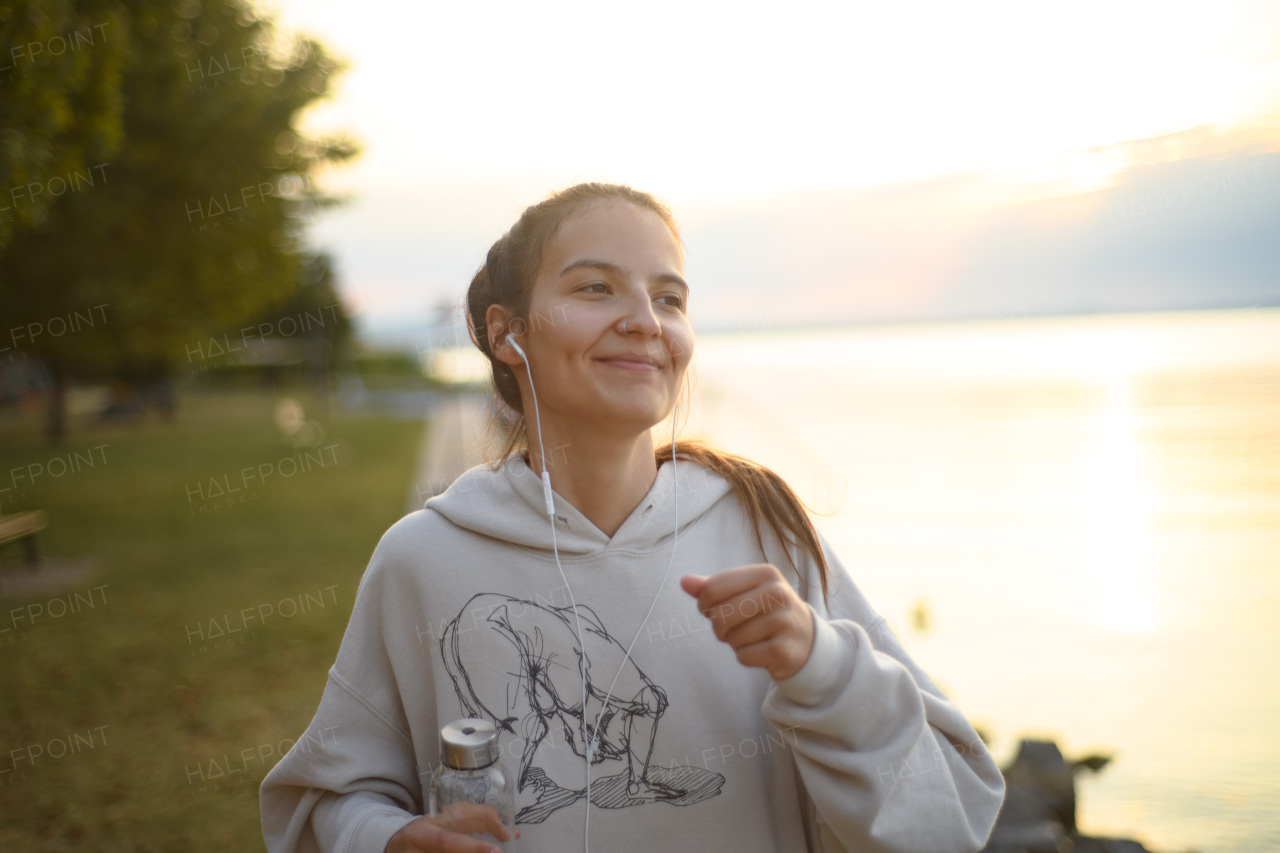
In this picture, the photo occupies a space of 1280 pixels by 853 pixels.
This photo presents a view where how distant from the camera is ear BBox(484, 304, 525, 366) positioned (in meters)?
A: 2.13

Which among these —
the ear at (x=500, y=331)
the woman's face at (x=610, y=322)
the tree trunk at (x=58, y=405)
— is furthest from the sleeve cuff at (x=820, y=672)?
the tree trunk at (x=58, y=405)

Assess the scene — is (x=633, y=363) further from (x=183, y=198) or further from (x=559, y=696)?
(x=183, y=198)

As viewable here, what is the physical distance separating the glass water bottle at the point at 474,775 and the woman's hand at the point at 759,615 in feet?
1.45

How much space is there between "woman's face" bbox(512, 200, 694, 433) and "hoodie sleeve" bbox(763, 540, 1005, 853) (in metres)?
0.63

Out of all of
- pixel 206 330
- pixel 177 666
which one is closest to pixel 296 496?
pixel 206 330

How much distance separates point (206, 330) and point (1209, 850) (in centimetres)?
1437

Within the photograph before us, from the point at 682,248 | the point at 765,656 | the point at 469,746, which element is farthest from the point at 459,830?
the point at 682,248

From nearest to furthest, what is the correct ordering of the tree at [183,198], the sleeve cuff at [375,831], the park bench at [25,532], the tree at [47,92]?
the sleeve cuff at [375,831]
the tree at [47,92]
the park bench at [25,532]
the tree at [183,198]

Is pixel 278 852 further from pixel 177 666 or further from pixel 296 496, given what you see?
pixel 296 496

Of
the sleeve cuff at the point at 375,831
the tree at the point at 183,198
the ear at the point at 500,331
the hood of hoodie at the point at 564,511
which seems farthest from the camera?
the tree at the point at 183,198

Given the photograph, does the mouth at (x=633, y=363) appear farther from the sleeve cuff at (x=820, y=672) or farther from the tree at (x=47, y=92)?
the tree at (x=47, y=92)

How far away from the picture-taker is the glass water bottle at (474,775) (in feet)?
5.03

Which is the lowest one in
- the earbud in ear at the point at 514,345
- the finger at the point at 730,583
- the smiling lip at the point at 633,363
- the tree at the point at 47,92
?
the finger at the point at 730,583

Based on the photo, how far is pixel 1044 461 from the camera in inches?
429
